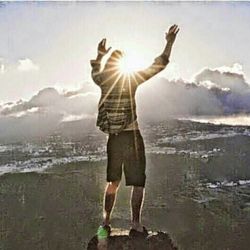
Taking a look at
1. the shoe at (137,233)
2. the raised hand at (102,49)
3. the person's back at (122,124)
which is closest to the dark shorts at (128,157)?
→ the person's back at (122,124)

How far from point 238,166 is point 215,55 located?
696mm

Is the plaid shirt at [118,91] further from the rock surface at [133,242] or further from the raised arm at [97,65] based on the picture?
the rock surface at [133,242]

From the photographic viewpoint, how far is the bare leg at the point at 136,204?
3.21m

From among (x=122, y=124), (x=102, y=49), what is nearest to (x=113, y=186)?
(x=122, y=124)

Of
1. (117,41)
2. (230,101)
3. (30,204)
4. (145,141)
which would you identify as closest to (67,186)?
(30,204)

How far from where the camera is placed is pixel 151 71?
3148mm

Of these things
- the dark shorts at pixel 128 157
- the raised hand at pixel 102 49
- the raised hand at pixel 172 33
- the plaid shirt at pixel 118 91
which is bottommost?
the dark shorts at pixel 128 157

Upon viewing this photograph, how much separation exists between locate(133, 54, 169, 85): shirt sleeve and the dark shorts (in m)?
0.30

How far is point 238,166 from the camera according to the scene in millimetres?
3455

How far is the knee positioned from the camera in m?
3.21

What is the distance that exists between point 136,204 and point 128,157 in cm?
29

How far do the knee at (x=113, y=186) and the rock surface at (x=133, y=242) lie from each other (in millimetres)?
227

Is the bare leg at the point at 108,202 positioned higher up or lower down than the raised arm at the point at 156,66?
lower down

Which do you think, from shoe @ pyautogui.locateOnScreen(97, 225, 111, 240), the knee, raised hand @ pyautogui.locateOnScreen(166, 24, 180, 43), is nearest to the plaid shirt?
raised hand @ pyautogui.locateOnScreen(166, 24, 180, 43)
